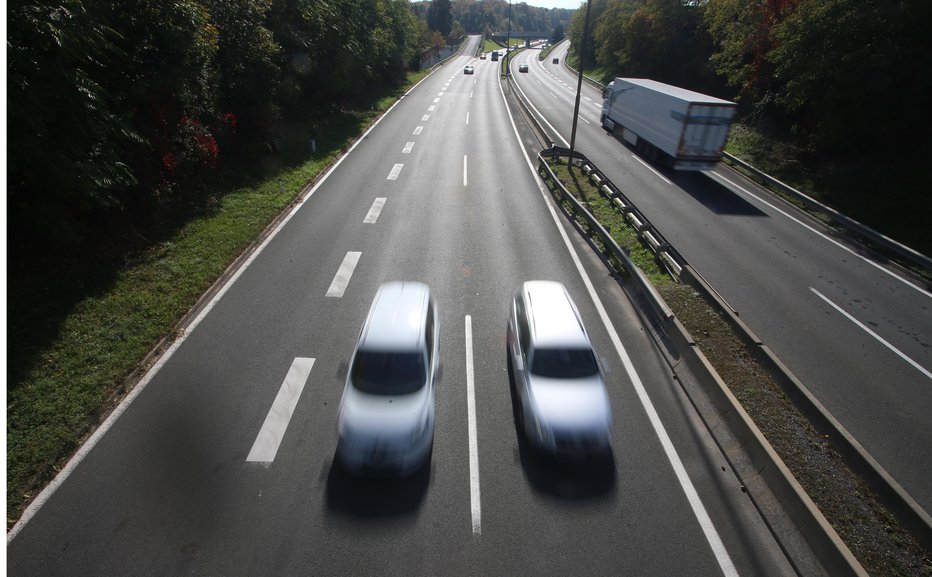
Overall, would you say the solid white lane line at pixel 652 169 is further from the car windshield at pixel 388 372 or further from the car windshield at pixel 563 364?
the car windshield at pixel 388 372

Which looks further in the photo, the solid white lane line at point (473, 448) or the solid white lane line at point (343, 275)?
the solid white lane line at point (343, 275)

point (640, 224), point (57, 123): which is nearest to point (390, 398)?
point (57, 123)

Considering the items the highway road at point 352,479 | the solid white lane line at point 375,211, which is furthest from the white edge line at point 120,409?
the solid white lane line at point 375,211

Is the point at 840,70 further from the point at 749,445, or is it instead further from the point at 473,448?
the point at 473,448

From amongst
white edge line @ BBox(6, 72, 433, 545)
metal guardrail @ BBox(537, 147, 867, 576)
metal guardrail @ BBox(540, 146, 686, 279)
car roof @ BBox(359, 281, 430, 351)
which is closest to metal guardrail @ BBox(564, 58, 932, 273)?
metal guardrail @ BBox(540, 146, 686, 279)

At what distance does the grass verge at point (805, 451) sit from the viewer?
6.27 meters

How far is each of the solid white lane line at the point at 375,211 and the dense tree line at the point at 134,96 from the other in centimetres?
647

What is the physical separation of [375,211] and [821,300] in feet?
50.9

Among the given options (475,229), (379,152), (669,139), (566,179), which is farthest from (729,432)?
(379,152)

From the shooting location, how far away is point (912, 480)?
775 centimetres

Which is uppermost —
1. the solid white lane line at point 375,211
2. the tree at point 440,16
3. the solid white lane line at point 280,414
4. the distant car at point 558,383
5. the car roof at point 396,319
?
the tree at point 440,16

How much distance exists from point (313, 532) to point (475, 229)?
468 inches

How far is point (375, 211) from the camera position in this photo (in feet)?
58.1

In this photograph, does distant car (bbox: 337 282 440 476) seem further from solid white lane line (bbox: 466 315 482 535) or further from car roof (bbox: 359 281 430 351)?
solid white lane line (bbox: 466 315 482 535)
